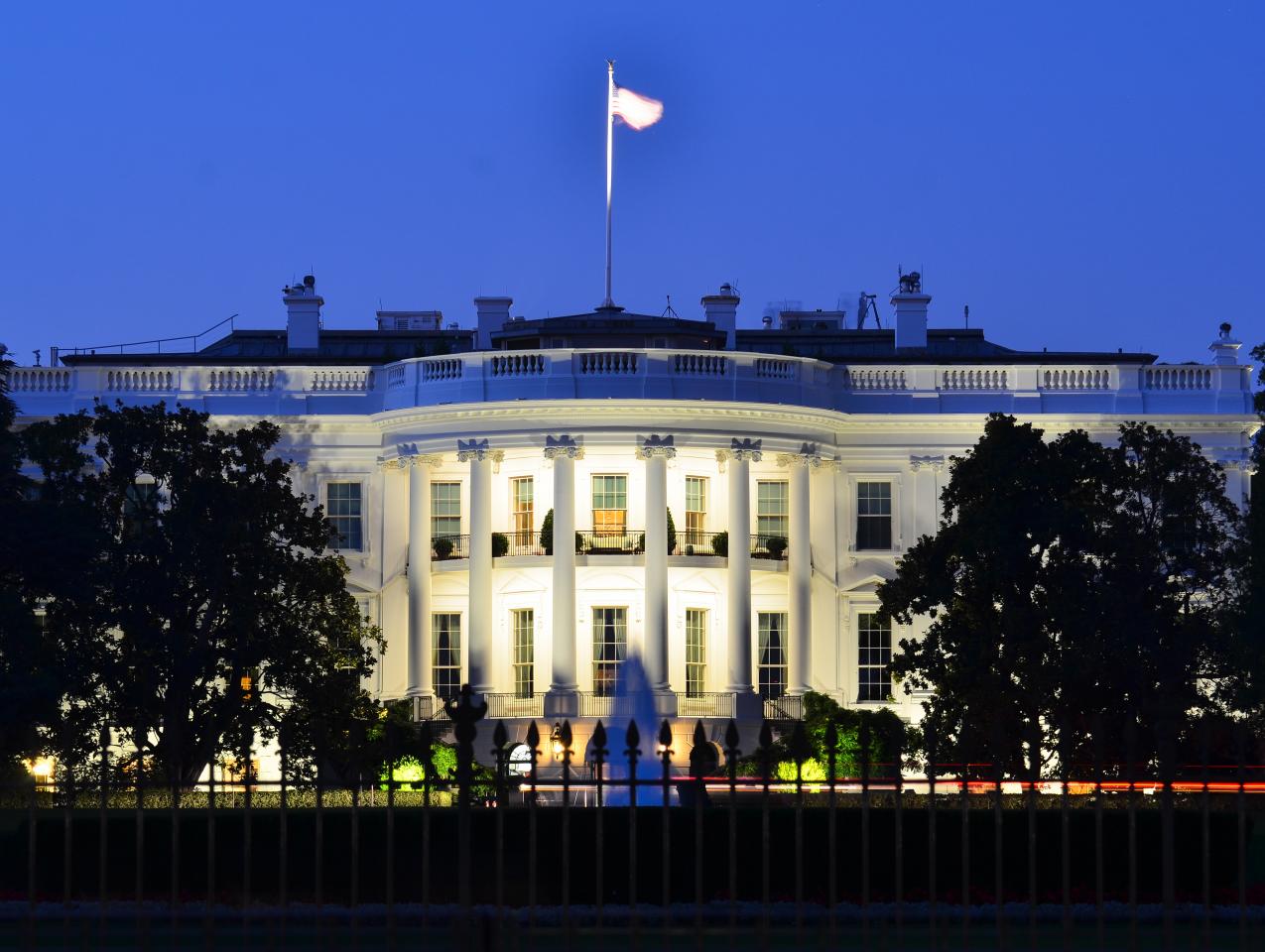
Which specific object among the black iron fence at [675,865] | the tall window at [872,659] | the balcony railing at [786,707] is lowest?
the black iron fence at [675,865]

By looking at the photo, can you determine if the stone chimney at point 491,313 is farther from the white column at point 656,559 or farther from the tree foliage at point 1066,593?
the tree foliage at point 1066,593

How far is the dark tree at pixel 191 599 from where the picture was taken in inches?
2184

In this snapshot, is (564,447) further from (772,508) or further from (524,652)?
(772,508)

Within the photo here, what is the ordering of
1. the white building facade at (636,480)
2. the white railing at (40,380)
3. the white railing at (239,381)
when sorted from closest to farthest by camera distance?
1. the white building facade at (636,480)
2. the white railing at (239,381)
3. the white railing at (40,380)

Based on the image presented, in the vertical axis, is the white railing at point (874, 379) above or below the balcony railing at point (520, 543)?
above

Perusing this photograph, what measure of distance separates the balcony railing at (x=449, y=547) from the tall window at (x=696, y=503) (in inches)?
215

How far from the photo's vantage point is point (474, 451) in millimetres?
67562

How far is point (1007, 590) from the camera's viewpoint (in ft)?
187

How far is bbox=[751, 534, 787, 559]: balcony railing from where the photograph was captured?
228 feet

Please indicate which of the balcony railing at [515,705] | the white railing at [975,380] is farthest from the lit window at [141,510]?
the white railing at [975,380]

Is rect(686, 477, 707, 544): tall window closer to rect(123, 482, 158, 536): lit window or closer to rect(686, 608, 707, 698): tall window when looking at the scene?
rect(686, 608, 707, 698): tall window

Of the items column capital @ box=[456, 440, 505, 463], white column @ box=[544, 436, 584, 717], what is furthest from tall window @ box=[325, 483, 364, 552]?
white column @ box=[544, 436, 584, 717]

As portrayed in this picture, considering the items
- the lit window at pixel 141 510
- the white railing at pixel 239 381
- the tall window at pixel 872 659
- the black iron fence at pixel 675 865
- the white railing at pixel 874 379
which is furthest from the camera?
the white railing at pixel 239 381

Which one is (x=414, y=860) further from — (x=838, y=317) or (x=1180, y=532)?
(x=838, y=317)
